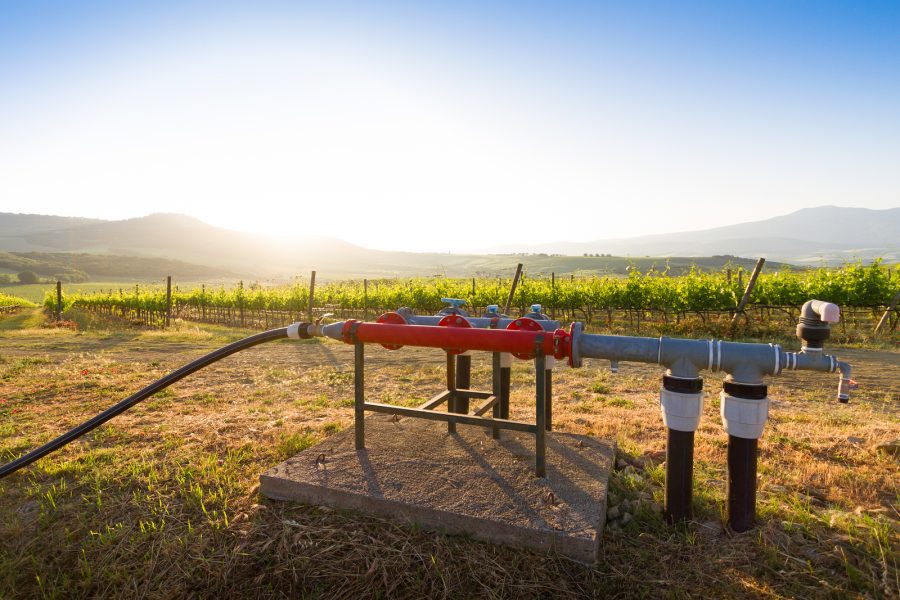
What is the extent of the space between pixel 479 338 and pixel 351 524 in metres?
1.14

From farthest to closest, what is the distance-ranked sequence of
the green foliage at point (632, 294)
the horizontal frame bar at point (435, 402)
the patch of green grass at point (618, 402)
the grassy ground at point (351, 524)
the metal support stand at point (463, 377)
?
the green foliage at point (632, 294) → the patch of green grass at point (618, 402) → the metal support stand at point (463, 377) → the horizontal frame bar at point (435, 402) → the grassy ground at point (351, 524)

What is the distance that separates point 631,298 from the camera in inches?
606

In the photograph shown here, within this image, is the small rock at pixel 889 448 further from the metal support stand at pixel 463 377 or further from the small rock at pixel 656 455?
the metal support stand at pixel 463 377

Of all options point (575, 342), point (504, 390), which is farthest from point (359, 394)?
point (575, 342)

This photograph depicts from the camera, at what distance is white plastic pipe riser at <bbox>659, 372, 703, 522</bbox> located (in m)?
2.37

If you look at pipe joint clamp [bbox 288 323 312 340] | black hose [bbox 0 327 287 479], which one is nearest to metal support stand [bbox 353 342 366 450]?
pipe joint clamp [bbox 288 323 312 340]

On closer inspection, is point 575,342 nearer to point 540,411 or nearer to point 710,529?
point 540,411

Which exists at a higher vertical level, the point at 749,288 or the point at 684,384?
the point at 749,288

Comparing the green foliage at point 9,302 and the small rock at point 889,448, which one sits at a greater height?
the small rock at point 889,448

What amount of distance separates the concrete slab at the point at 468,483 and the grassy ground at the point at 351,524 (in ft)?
0.29

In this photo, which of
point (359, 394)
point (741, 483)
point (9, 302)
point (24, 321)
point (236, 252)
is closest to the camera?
point (741, 483)

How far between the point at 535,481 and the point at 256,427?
2.70m

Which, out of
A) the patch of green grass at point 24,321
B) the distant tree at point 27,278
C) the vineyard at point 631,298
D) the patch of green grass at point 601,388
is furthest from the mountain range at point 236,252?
the patch of green grass at point 601,388

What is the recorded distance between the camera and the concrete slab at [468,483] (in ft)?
7.73
